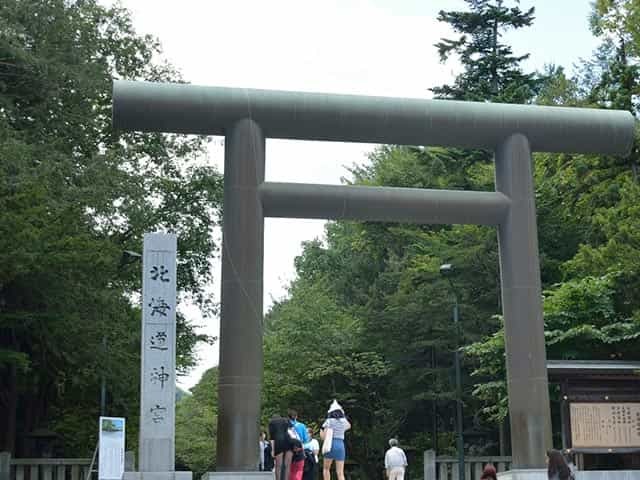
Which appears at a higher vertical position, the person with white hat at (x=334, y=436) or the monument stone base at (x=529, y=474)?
the person with white hat at (x=334, y=436)

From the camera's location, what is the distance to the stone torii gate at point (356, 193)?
18016 mm

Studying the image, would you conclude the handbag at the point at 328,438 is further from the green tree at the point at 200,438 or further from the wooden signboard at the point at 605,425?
the green tree at the point at 200,438

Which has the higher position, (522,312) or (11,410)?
(522,312)

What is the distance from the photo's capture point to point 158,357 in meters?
15.6

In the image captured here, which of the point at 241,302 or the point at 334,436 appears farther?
the point at 241,302

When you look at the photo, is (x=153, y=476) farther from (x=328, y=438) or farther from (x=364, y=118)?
(x=364, y=118)

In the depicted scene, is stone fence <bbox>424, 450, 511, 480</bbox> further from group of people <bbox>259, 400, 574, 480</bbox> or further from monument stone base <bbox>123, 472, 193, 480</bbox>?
monument stone base <bbox>123, 472, 193, 480</bbox>

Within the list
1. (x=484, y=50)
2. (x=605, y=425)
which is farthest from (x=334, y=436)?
(x=484, y=50)

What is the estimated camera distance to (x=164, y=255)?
1608cm

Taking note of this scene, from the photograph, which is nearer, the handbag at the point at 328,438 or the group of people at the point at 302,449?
the group of people at the point at 302,449

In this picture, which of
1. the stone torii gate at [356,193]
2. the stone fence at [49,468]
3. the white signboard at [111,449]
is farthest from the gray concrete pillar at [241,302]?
the stone fence at [49,468]

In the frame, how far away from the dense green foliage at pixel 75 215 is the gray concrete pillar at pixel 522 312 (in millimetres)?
9632

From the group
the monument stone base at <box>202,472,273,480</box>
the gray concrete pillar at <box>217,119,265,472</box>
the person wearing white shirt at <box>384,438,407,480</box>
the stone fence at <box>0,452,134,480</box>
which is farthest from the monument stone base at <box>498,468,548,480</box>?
the stone fence at <box>0,452,134,480</box>

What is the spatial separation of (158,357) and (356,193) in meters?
5.64
